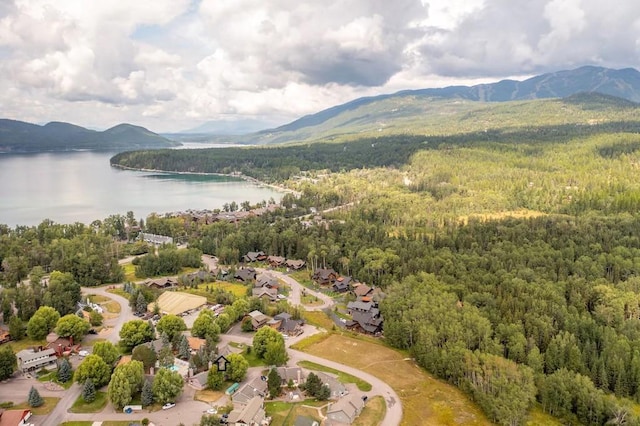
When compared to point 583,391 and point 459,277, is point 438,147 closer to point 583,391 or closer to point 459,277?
point 459,277

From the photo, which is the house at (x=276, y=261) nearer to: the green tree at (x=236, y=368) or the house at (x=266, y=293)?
the house at (x=266, y=293)

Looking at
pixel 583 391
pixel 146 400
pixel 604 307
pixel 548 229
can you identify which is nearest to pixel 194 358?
pixel 146 400

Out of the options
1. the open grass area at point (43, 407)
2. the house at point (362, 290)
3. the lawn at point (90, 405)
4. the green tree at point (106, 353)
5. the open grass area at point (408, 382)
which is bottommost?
the open grass area at point (408, 382)

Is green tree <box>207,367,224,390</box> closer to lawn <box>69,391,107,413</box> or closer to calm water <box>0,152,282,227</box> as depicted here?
lawn <box>69,391,107,413</box>

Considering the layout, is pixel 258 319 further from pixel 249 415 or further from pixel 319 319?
pixel 249 415

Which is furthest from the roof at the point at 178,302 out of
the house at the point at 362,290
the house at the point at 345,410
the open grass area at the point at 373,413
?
the open grass area at the point at 373,413

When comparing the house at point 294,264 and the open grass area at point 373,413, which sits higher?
the house at point 294,264

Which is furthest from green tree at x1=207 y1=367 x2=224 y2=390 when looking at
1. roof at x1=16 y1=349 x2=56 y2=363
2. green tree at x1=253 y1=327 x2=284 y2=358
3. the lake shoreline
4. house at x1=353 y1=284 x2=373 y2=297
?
the lake shoreline
